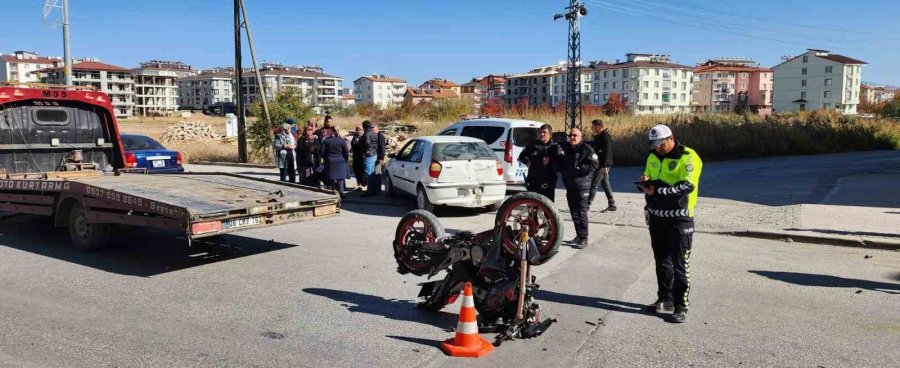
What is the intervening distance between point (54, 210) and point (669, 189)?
785cm

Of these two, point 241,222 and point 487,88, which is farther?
point 487,88

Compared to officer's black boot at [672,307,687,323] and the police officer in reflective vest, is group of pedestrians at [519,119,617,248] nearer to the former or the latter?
the police officer in reflective vest

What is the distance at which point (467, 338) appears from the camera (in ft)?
16.1

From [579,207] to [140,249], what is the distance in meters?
5.96

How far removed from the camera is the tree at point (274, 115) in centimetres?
2355

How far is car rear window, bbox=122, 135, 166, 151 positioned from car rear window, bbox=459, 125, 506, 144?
8400 mm

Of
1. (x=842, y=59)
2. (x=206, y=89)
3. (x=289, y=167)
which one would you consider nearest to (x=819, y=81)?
(x=842, y=59)

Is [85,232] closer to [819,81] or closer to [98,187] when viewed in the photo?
[98,187]

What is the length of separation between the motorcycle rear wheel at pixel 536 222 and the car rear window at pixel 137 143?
13.5 metres

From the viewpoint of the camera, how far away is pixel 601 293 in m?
6.62

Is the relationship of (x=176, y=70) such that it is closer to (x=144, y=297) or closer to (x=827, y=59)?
(x=827, y=59)

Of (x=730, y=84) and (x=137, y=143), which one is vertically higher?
(x=730, y=84)

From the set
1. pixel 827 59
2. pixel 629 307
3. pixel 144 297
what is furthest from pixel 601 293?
pixel 827 59

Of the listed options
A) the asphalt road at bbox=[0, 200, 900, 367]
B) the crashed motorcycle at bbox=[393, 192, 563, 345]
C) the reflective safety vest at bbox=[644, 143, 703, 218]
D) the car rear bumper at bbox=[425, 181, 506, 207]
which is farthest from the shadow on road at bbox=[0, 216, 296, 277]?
the reflective safety vest at bbox=[644, 143, 703, 218]
